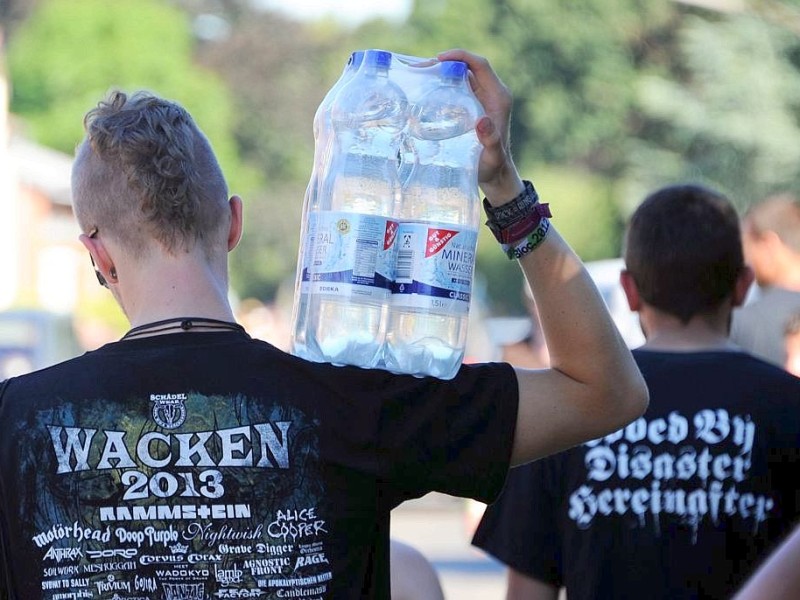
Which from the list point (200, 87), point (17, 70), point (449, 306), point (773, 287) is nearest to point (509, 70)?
point (200, 87)

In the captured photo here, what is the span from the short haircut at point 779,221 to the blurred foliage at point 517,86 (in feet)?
96.2

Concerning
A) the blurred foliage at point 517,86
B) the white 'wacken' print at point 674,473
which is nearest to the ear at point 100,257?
the white 'wacken' print at point 674,473

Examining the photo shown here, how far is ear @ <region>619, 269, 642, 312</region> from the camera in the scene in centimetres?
381

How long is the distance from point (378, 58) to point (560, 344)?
2.15ft

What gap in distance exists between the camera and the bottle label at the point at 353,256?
8.44 feet

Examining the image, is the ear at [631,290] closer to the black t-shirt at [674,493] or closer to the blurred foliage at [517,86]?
the black t-shirt at [674,493]

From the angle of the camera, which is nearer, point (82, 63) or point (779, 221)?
point (779, 221)

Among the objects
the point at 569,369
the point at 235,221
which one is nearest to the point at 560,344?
the point at 569,369

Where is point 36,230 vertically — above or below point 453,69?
above

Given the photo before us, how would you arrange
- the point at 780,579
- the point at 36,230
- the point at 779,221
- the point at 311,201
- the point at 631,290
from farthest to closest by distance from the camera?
the point at 36,230 → the point at 779,221 → the point at 631,290 → the point at 311,201 → the point at 780,579

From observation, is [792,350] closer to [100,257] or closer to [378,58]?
[378,58]

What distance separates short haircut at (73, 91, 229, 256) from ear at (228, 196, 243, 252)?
42mm

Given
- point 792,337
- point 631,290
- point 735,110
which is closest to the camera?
point 631,290

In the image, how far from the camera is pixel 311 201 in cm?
281
